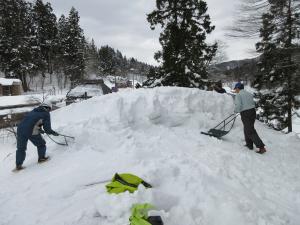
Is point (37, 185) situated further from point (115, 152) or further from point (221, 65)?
point (221, 65)

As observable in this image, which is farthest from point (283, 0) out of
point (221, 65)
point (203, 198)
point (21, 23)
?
point (21, 23)

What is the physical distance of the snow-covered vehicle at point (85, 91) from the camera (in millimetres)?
15594

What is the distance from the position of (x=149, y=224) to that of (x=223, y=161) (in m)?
3.57

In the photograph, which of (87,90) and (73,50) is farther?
(73,50)

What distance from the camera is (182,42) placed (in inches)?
646

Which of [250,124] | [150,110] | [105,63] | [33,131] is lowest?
[250,124]

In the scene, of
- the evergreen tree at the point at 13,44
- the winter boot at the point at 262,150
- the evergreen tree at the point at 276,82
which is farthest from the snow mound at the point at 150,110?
the evergreen tree at the point at 13,44

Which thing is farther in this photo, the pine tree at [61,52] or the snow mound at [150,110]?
the pine tree at [61,52]

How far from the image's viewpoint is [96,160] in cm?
642

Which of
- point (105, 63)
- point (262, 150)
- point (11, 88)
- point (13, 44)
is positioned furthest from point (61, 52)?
point (262, 150)

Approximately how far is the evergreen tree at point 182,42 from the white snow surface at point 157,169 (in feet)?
19.5

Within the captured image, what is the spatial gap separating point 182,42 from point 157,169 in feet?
40.0

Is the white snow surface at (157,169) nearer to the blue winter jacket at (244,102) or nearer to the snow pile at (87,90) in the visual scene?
the blue winter jacket at (244,102)

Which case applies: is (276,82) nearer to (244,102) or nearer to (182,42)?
(182,42)
